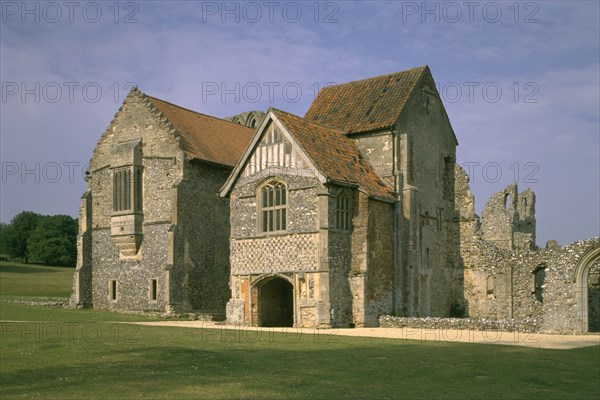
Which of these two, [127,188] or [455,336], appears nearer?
[455,336]

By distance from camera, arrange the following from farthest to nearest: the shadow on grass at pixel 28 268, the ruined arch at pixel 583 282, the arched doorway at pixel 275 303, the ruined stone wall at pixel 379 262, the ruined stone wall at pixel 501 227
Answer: the shadow on grass at pixel 28 268
the ruined stone wall at pixel 501 227
the arched doorway at pixel 275 303
the ruined stone wall at pixel 379 262
the ruined arch at pixel 583 282

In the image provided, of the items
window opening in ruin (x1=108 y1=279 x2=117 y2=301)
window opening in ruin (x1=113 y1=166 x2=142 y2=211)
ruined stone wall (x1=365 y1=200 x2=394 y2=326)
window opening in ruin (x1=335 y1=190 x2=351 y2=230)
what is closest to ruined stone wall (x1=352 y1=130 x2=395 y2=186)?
ruined stone wall (x1=365 y1=200 x2=394 y2=326)

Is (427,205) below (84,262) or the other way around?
the other way around

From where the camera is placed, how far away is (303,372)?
672 inches

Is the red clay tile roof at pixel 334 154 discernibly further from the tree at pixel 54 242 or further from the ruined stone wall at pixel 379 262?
the tree at pixel 54 242

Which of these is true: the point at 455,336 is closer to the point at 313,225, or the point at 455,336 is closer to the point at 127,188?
the point at 313,225

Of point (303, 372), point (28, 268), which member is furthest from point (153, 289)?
point (28, 268)

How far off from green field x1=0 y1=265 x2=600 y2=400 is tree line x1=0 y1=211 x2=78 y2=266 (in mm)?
73741

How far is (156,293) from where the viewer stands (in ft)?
128

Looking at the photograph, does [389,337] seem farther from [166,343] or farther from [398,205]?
[398,205]

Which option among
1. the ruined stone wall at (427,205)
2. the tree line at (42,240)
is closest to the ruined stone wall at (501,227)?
the ruined stone wall at (427,205)

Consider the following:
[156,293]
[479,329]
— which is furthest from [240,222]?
[479,329]

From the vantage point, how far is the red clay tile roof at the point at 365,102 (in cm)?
3622

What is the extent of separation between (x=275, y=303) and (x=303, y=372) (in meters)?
17.7
